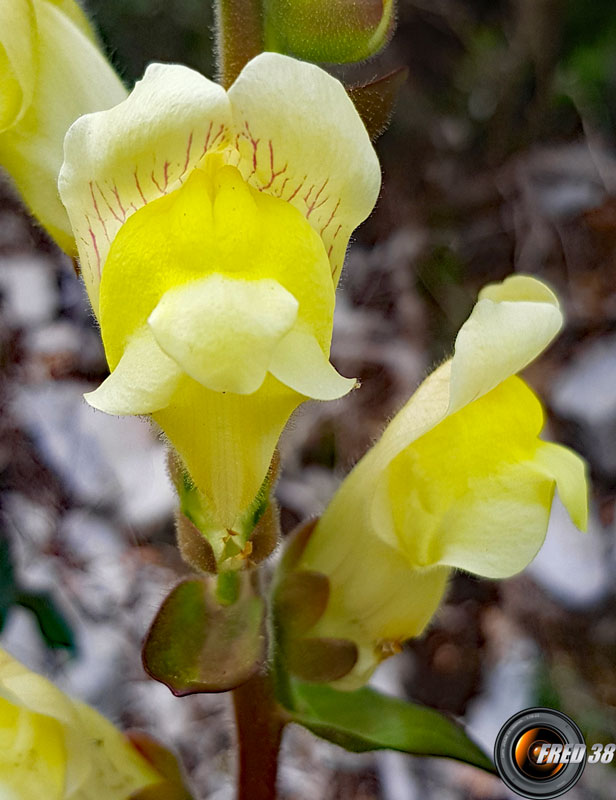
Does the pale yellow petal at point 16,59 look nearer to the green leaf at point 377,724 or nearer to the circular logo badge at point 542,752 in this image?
the green leaf at point 377,724

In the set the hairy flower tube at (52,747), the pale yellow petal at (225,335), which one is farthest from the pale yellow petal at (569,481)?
the hairy flower tube at (52,747)

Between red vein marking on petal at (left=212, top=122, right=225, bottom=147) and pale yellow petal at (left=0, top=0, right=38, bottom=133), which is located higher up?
pale yellow petal at (left=0, top=0, right=38, bottom=133)

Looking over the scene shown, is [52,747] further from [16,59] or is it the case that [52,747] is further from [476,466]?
[16,59]

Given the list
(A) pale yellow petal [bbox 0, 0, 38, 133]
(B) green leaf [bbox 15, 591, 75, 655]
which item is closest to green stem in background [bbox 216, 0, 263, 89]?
(A) pale yellow petal [bbox 0, 0, 38, 133]

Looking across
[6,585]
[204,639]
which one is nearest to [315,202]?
[204,639]

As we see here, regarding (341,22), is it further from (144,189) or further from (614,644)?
(614,644)

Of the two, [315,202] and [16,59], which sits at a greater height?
[16,59]

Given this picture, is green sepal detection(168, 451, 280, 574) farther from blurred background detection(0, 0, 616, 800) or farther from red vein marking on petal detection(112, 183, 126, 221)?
blurred background detection(0, 0, 616, 800)
